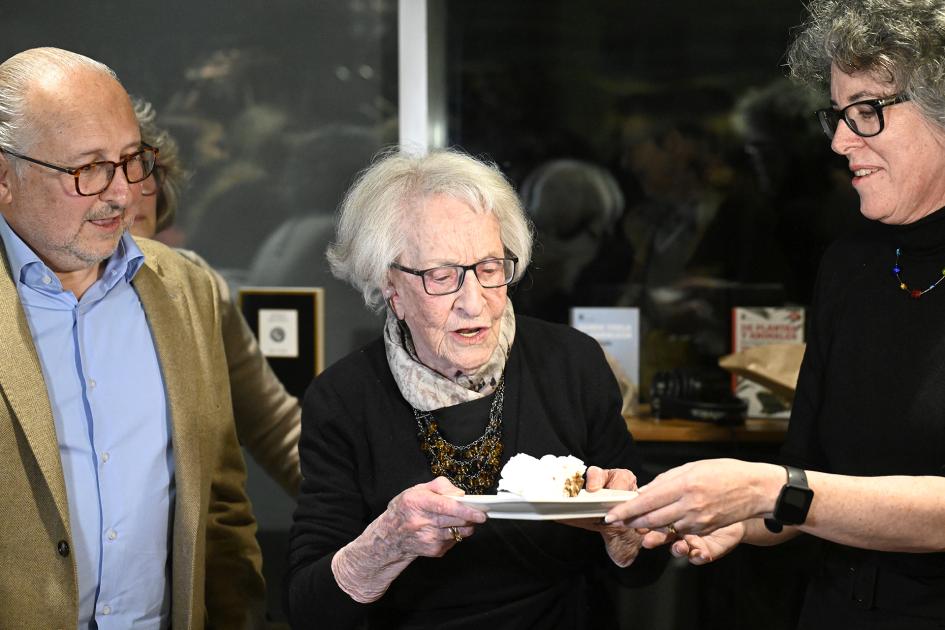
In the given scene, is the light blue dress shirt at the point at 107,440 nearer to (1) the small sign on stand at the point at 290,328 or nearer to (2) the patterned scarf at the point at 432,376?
(2) the patterned scarf at the point at 432,376

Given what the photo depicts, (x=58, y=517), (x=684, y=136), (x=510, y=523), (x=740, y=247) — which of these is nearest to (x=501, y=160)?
(x=684, y=136)

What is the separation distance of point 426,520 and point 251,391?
1223mm

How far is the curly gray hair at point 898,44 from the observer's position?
183 cm

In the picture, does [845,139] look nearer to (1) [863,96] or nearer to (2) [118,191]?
(1) [863,96]

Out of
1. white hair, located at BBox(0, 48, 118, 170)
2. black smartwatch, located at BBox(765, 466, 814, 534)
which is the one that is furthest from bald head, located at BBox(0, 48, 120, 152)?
black smartwatch, located at BBox(765, 466, 814, 534)

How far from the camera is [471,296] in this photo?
2.12 meters

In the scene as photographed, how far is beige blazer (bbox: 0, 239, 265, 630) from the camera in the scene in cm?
195

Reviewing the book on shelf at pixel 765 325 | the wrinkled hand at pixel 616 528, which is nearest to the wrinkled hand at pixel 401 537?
the wrinkled hand at pixel 616 528

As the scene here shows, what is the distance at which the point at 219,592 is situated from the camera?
8.15ft

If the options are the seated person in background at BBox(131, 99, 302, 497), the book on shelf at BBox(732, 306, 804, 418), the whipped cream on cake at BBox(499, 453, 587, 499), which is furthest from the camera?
the book on shelf at BBox(732, 306, 804, 418)

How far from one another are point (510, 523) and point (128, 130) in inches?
46.1

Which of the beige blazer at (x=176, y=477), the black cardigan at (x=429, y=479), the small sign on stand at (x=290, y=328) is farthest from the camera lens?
the small sign on stand at (x=290, y=328)

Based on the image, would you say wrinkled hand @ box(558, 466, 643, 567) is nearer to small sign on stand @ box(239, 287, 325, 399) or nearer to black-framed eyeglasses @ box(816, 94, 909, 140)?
black-framed eyeglasses @ box(816, 94, 909, 140)

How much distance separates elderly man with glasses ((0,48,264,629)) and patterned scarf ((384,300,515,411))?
→ 468mm
